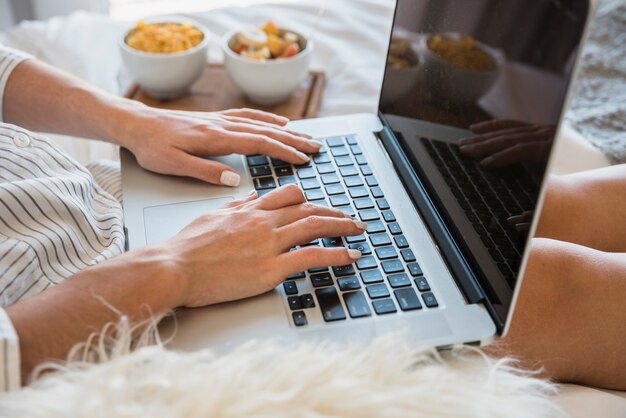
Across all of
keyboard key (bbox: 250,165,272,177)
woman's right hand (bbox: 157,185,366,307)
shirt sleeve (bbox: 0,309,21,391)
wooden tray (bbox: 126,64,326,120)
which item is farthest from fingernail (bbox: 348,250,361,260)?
wooden tray (bbox: 126,64,326,120)

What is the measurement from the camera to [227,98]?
1204mm

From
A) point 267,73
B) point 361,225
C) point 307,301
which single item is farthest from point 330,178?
point 267,73

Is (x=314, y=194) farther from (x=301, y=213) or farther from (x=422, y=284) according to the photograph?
(x=422, y=284)

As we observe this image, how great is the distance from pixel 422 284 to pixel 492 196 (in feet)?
0.37

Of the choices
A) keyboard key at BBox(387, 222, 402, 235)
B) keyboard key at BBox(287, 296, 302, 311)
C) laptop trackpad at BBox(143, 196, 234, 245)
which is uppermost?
keyboard key at BBox(387, 222, 402, 235)

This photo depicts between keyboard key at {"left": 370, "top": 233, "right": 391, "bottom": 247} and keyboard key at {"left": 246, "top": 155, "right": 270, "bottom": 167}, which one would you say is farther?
keyboard key at {"left": 246, "top": 155, "right": 270, "bottom": 167}

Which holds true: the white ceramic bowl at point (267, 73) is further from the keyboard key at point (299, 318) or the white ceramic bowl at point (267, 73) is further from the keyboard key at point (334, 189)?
the keyboard key at point (299, 318)

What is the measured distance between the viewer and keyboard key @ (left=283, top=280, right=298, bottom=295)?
2.23 feet

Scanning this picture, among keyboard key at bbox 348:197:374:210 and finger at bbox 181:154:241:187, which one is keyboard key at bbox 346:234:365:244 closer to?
keyboard key at bbox 348:197:374:210

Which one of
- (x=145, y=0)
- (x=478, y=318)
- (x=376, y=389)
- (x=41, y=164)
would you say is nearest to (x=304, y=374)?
(x=376, y=389)

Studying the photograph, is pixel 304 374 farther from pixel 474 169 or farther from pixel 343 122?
pixel 343 122

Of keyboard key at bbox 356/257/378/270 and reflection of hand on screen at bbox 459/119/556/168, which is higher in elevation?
reflection of hand on screen at bbox 459/119/556/168

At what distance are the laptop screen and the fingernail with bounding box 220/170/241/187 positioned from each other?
0.72 ft

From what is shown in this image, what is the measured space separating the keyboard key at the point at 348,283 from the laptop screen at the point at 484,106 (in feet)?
0.40
